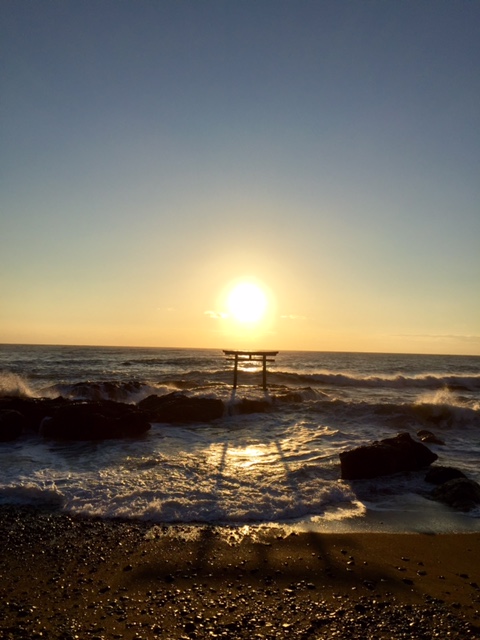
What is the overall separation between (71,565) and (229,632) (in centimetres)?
259

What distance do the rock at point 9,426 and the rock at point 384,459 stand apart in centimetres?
1042

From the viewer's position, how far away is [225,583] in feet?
18.5

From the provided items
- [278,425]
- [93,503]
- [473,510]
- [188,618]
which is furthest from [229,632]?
[278,425]

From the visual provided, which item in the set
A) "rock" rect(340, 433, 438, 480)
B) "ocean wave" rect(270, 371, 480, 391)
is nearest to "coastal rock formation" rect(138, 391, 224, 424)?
"rock" rect(340, 433, 438, 480)

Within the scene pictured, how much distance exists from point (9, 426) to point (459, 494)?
13.1 metres

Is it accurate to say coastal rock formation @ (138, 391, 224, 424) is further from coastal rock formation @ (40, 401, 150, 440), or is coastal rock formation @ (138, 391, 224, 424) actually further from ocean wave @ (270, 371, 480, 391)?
ocean wave @ (270, 371, 480, 391)

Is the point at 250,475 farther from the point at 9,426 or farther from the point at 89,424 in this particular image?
the point at 9,426

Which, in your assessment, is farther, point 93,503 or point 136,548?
point 93,503

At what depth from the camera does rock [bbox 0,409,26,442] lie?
567 inches

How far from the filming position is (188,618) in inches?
189

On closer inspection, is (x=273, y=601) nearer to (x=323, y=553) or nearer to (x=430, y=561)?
(x=323, y=553)

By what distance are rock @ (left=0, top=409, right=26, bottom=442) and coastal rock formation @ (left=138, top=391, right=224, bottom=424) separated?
4633 millimetres

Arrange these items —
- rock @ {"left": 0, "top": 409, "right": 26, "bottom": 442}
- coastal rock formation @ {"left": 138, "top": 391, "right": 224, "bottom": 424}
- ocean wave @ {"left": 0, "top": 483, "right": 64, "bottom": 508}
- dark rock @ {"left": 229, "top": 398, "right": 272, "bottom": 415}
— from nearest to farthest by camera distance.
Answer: ocean wave @ {"left": 0, "top": 483, "right": 64, "bottom": 508} < rock @ {"left": 0, "top": 409, "right": 26, "bottom": 442} < coastal rock formation @ {"left": 138, "top": 391, "right": 224, "bottom": 424} < dark rock @ {"left": 229, "top": 398, "right": 272, "bottom": 415}

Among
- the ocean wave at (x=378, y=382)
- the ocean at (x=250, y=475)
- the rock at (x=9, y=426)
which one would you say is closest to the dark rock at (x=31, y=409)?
the rock at (x=9, y=426)
